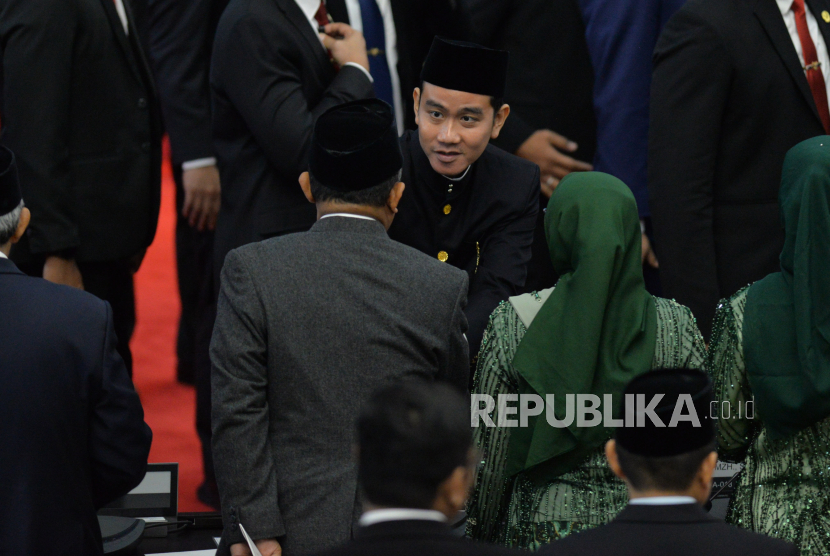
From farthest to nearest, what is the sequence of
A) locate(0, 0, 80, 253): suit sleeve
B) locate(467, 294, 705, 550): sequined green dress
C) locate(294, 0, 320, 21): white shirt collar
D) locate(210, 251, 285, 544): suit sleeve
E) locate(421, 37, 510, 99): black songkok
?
locate(0, 0, 80, 253): suit sleeve < locate(294, 0, 320, 21): white shirt collar < locate(421, 37, 510, 99): black songkok < locate(467, 294, 705, 550): sequined green dress < locate(210, 251, 285, 544): suit sleeve

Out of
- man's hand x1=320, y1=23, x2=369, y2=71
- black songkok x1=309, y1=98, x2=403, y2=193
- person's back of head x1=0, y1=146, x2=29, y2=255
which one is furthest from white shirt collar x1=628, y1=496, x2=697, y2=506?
man's hand x1=320, y1=23, x2=369, y2=71

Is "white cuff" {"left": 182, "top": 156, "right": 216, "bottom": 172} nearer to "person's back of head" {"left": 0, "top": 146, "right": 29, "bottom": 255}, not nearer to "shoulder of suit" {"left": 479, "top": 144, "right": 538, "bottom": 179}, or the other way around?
"shoulder of suit" {"left": 479, "top": 144, "right": 538, "bottom": 179}

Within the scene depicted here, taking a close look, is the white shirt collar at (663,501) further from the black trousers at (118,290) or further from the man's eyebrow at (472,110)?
the black trousers at (118,290)

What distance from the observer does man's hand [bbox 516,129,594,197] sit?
4082 millimetres

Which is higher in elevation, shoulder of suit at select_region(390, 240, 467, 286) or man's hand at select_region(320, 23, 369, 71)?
man's hand at select_region(320, 23, 369, 71)

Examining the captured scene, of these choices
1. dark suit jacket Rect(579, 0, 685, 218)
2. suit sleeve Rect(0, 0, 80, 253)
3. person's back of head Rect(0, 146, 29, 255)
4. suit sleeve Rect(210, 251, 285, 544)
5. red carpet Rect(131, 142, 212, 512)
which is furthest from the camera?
red carpet Rect(131, 142, 212, 512)

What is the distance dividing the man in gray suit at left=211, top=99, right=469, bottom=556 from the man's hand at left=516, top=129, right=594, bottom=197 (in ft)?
5.66

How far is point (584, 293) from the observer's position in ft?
8.52

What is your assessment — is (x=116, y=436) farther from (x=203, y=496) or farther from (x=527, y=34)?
(x=527, y=34)

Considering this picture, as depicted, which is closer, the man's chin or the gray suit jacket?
the gray suit jacket

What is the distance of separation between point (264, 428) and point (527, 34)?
218cm

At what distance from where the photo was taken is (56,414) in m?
2.38

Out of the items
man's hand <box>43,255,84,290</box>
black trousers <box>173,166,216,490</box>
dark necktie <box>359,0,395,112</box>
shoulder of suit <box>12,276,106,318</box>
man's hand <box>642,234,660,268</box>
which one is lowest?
black trousers <box>173,166,216,490</box>

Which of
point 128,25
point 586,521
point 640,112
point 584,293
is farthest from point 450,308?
point 128,25
